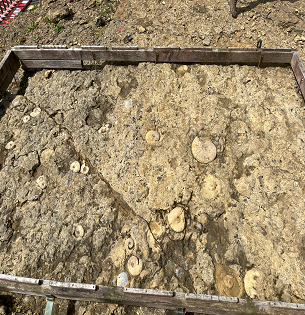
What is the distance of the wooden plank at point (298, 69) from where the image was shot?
4186 mm

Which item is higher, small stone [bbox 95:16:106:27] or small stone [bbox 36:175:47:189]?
small stone [bbox 95:16:106:27]

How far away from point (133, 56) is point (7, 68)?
7.70ft

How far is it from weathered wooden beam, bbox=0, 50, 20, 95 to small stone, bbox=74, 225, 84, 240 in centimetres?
302

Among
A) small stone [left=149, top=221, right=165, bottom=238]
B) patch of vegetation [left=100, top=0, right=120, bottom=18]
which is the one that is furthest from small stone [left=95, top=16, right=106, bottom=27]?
small stone [left=149, top=221, right=165, bottom=238]

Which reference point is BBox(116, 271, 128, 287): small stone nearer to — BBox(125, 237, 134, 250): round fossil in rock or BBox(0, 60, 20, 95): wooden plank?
BBox(125, 237, 134, 250): round fossil in rock

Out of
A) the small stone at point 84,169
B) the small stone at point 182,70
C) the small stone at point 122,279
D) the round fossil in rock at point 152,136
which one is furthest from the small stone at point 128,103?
the small stone at point 122,279

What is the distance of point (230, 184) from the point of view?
143 inches

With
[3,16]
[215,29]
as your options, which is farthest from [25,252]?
[3,16]

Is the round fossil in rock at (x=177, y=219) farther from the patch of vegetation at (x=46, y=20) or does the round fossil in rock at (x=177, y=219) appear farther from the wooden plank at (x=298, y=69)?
the patch of vegetation at (x=46, y=20)

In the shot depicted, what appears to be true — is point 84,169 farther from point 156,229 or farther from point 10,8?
point 10,8

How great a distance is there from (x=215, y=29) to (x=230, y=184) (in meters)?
3.48

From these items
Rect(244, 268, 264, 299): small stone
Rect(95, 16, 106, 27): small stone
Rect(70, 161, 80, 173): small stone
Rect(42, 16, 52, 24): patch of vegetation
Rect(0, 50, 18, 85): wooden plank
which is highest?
Rect(0, 50, 18, 85): wooden plank

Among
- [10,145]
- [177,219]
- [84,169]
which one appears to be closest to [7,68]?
[10,145]

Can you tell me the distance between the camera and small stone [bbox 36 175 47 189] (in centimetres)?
378
